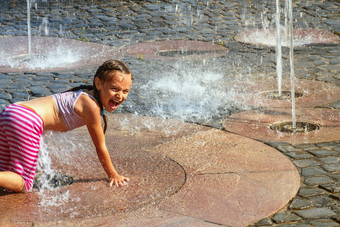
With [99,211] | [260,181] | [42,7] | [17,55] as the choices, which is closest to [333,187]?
[260,181]

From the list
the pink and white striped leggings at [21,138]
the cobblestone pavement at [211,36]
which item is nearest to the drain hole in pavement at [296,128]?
the cobblestone pavement at [211,36]

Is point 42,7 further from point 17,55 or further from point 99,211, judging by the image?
point 99,211

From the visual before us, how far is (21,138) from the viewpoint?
3.76m

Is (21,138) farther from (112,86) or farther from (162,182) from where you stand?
(162,182)

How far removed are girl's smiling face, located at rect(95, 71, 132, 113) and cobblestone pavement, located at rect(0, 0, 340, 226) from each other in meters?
1.13

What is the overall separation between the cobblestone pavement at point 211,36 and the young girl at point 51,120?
1.12m

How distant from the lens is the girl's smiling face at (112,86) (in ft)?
12.5

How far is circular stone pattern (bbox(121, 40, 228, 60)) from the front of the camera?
7809mm

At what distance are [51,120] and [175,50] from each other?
14.5 feet

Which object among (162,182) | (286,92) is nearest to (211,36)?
(286,92)

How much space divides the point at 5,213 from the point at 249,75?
393 cm

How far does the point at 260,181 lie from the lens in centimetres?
403

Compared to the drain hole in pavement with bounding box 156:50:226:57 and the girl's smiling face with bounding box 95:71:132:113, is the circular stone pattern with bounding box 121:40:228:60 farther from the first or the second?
the girl's smiling face with bounding box 95:71:132:113

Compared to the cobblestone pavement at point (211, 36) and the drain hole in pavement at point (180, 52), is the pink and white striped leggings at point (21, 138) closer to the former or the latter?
the cobblestone pavement at point (211, 36)
